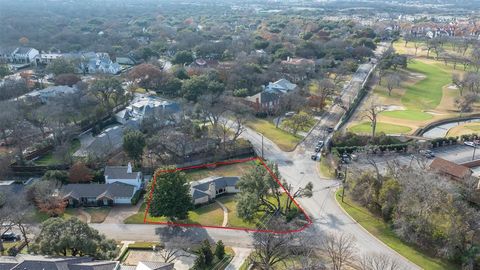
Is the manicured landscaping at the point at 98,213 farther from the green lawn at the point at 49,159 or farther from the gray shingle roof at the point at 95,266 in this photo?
the gray shingle roof at the point at 95,266

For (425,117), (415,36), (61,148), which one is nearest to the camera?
(61,148)

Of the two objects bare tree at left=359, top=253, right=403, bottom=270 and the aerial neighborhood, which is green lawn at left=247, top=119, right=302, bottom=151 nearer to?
the aerial neighborhood

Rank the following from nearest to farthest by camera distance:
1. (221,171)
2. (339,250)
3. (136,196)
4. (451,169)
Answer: (339,250) → (136,196) → (451,169) → (221,171)

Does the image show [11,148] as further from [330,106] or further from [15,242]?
[330,106]

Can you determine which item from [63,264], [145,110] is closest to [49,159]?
[145,110]

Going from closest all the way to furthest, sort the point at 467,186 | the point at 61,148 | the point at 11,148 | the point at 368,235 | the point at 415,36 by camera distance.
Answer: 1. the point at 368,235
2. the point at 467,186
3. the point at 61,148
4. the point at 11,148
5. the point at 415,36

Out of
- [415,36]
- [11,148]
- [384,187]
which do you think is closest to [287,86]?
[384,187]

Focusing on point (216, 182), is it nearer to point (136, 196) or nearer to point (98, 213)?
point (136, 196)
